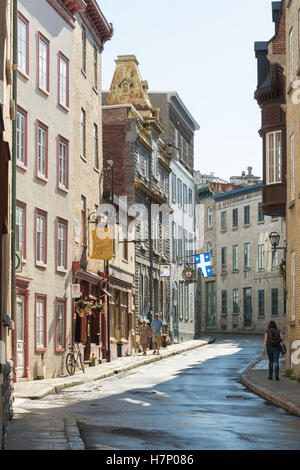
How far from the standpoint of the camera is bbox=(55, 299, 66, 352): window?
30.0 meters

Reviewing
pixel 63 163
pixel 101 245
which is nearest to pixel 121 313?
pixel 101 245

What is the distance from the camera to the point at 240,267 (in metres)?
75.4

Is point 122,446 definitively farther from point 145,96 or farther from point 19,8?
point 145,96

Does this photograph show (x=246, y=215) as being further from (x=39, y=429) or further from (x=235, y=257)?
(x=39, y=429)

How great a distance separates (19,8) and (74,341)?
1143 cm

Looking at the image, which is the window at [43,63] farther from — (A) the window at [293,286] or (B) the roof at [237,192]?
(B) the roof at [237,192]

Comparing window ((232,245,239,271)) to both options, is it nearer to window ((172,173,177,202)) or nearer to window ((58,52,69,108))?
window ((172,173,177,202))

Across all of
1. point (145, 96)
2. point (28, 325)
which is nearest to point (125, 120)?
point (145, 96)

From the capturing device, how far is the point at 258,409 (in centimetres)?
1802

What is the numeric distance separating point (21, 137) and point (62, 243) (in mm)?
4982

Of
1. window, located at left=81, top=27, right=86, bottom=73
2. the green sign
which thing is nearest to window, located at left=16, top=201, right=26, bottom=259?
window, located at left=81, top=27, right=86, bottom=73

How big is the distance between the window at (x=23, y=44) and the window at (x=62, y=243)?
5.30 m

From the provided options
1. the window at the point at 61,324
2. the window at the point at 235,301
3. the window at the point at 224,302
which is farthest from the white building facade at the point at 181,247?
the window at the point at 61,324

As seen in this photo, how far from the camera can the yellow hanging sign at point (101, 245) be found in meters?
33.9
